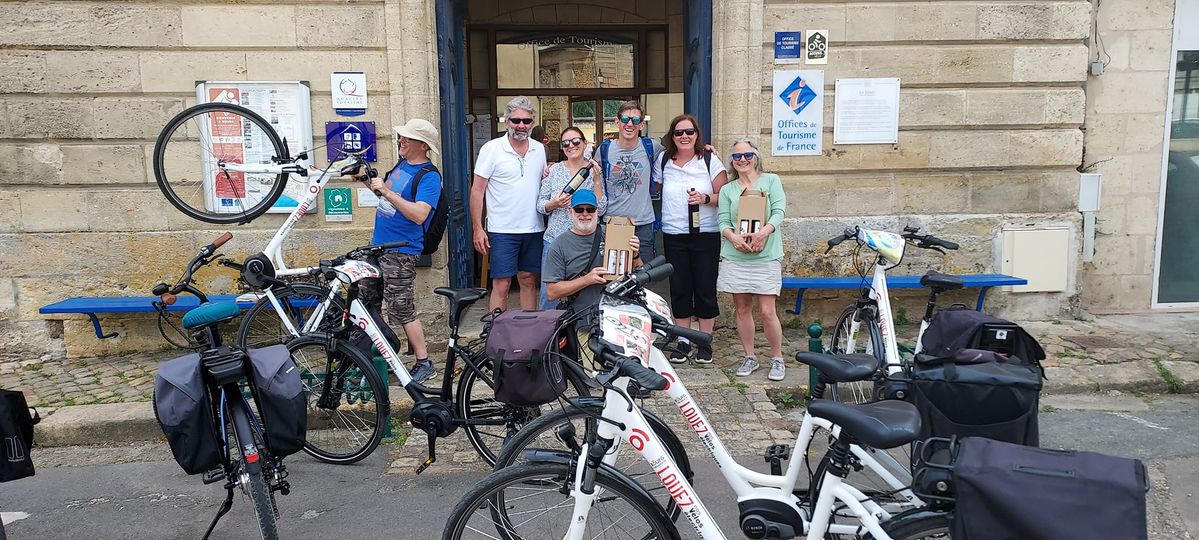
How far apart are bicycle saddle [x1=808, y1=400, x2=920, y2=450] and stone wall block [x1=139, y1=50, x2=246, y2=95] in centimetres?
564

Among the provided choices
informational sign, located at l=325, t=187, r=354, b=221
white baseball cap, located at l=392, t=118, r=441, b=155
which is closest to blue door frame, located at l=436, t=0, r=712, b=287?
informational sign, located at l=325, t=187, r=354, b=221

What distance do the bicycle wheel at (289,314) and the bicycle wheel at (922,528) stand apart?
120 inches

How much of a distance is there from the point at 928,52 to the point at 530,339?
5022 mm

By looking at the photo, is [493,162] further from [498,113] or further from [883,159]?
[498,113]

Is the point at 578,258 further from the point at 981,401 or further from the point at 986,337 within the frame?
the point at 981,401

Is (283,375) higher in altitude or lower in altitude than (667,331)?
lower

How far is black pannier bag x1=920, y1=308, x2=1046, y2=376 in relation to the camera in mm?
3348

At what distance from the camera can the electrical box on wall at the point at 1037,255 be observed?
22.5ft

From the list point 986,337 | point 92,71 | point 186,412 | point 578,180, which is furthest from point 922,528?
point 92,71

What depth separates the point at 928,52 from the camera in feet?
21.9

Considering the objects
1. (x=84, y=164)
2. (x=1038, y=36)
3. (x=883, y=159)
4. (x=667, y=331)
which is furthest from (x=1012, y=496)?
(x=84, y=164)

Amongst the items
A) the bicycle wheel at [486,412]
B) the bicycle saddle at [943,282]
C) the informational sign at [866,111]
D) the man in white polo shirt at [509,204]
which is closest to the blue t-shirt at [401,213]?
the man in white polo shirt at [509,204]

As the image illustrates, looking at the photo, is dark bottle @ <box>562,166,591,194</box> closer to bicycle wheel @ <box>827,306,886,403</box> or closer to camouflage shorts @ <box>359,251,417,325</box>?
camouflage shorts @ <box>359,251,417,325</box>

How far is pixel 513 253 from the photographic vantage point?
5688 millimetres
